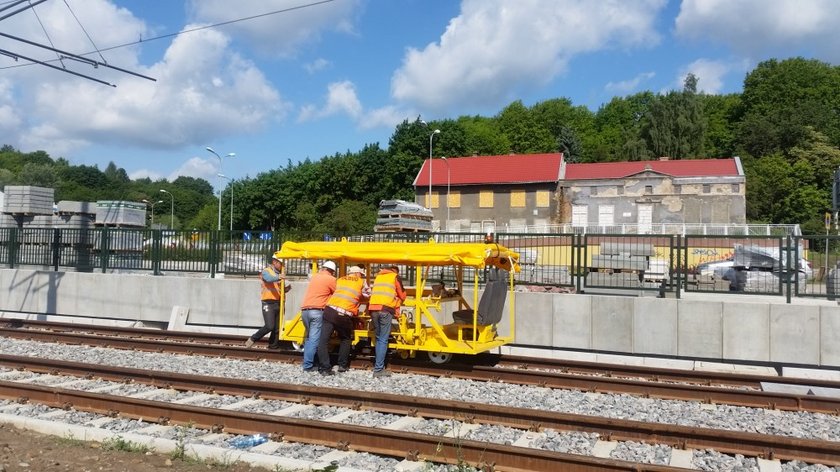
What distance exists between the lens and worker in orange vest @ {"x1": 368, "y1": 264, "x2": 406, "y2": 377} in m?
11.1

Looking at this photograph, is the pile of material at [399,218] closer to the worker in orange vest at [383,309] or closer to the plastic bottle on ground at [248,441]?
the worker in orange vest at [383,309]

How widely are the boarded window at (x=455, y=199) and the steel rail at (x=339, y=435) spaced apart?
56.3m

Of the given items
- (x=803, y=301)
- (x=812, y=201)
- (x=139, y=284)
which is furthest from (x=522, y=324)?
(x=812, y=201)

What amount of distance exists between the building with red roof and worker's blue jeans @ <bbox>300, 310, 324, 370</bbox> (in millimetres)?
42909

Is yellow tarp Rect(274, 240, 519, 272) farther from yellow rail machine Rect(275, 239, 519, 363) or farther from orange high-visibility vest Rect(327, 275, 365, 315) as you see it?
orange high-visibility vest Rect(327, 275, 365, 315)

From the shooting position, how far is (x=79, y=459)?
263 inches

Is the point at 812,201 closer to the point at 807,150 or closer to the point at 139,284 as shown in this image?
the point at 807,150

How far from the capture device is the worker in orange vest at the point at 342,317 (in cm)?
1135

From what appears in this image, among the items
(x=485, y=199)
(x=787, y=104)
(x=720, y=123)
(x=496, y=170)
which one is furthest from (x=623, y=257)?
(x=720, y=123)

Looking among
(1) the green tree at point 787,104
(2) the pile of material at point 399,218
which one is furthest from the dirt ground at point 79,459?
(1) the green tree at point 787,104

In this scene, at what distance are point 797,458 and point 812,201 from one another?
68.6m

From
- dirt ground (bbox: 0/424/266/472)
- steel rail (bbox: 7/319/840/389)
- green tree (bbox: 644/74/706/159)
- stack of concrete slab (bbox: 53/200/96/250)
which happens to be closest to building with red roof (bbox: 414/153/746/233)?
green tree (bbox: 644/74/706/159)

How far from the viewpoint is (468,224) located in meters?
63.9

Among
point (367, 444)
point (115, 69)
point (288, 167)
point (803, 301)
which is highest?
point (288, 167)
